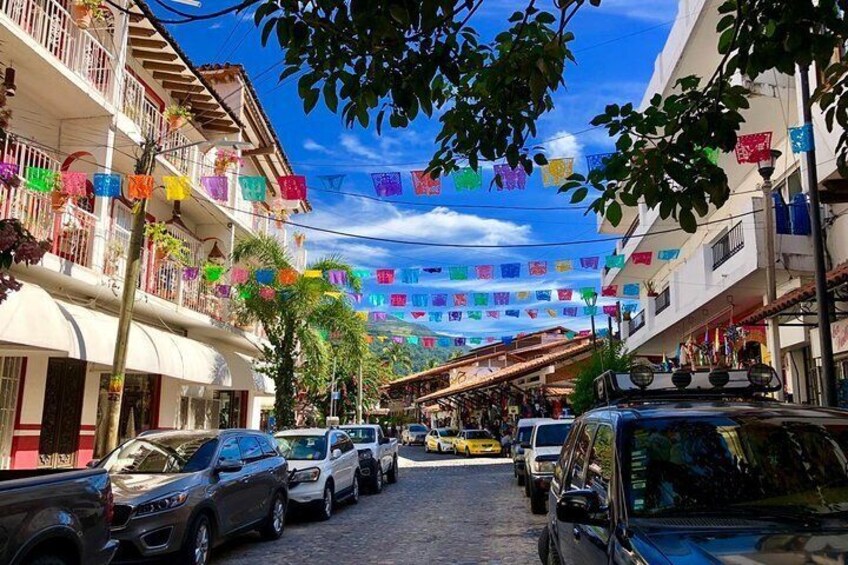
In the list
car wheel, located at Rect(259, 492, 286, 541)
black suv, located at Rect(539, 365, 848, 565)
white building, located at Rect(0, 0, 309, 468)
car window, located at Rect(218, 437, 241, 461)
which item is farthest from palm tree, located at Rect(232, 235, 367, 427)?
black suv, located at Rect(539, 365, 848, 565)

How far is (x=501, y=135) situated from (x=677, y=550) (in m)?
3.24

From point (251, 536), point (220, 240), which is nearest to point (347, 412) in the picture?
point (220, 240)

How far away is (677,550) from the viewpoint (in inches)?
125

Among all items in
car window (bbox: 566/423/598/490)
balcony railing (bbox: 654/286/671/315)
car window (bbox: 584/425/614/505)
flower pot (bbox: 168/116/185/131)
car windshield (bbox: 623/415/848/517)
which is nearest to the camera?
car windshield (bbox: 623/415/848/517)

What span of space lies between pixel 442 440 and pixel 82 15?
32484mm

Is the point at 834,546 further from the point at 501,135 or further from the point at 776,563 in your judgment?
the point at 501,135

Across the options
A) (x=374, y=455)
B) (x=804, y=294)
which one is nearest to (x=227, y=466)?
(x=804, y=294)

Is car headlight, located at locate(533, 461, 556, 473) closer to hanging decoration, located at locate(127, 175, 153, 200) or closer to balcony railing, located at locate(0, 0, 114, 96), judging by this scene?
hanging decoration, located at locate(127, 175, 153, 200)

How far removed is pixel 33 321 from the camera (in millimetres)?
11375

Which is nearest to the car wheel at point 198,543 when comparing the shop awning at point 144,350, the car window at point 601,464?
the shop awning at point 144,350

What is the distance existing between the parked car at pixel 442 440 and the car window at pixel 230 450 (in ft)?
101

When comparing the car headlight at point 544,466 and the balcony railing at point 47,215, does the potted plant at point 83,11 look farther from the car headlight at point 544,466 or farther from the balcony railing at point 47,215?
the car headlight at point 544,466

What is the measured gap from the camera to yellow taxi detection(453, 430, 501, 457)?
36.1m

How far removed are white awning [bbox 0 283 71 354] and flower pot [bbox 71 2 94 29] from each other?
5974 mm
